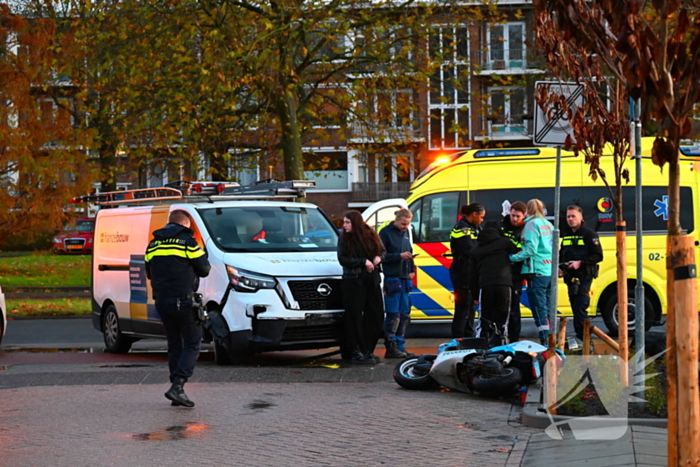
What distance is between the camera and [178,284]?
9.33 metres

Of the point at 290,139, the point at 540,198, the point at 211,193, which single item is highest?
the point at 290,139

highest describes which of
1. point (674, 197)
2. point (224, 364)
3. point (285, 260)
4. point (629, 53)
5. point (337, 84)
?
point (337, 84)

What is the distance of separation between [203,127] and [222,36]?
9.76 feet

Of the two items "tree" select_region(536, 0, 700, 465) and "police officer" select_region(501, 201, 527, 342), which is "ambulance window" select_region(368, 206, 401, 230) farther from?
"tree" select_region(536, 0, 700, 465)

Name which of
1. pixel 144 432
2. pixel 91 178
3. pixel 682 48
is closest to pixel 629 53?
pixel 682 48

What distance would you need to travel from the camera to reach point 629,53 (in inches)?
179

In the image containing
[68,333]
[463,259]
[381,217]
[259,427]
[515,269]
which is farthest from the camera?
[68,333]

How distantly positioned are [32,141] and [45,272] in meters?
4.13

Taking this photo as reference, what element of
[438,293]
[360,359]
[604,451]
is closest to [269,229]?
[360,359]

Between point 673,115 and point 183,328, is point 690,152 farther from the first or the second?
point 673,115

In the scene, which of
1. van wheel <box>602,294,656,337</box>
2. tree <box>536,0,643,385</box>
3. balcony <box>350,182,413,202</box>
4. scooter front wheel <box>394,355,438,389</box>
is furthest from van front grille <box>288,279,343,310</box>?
balcony <box>350,182,413,202</box>

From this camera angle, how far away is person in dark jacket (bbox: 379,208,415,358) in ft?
41.4

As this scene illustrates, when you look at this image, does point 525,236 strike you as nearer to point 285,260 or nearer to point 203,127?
point 285,260

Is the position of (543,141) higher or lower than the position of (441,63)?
lower
